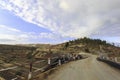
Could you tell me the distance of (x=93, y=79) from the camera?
64.9ft

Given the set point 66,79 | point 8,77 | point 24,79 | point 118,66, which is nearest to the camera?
point 24,79

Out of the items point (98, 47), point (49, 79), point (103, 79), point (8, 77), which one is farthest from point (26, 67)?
point (98, 47)

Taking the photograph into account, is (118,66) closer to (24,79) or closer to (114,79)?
(114,79)

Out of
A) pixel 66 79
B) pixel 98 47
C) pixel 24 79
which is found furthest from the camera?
pixel 98 47

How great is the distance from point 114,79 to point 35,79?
6.91 m

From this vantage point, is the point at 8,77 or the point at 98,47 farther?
the point at 98,47

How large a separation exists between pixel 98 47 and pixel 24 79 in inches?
7063

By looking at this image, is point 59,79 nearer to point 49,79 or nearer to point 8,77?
point 49,79

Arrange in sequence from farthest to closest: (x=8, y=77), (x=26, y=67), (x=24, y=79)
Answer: (x=26, y=67)
(x=8, y=77)
(x=24, y=79)

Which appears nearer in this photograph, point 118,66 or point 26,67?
point 26,67

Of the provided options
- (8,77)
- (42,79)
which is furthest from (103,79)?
(8,77)

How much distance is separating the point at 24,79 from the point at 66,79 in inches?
139

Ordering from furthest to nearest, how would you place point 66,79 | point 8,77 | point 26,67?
point 26,67, point 8,77, point 66,79

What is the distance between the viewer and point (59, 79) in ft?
64.7
